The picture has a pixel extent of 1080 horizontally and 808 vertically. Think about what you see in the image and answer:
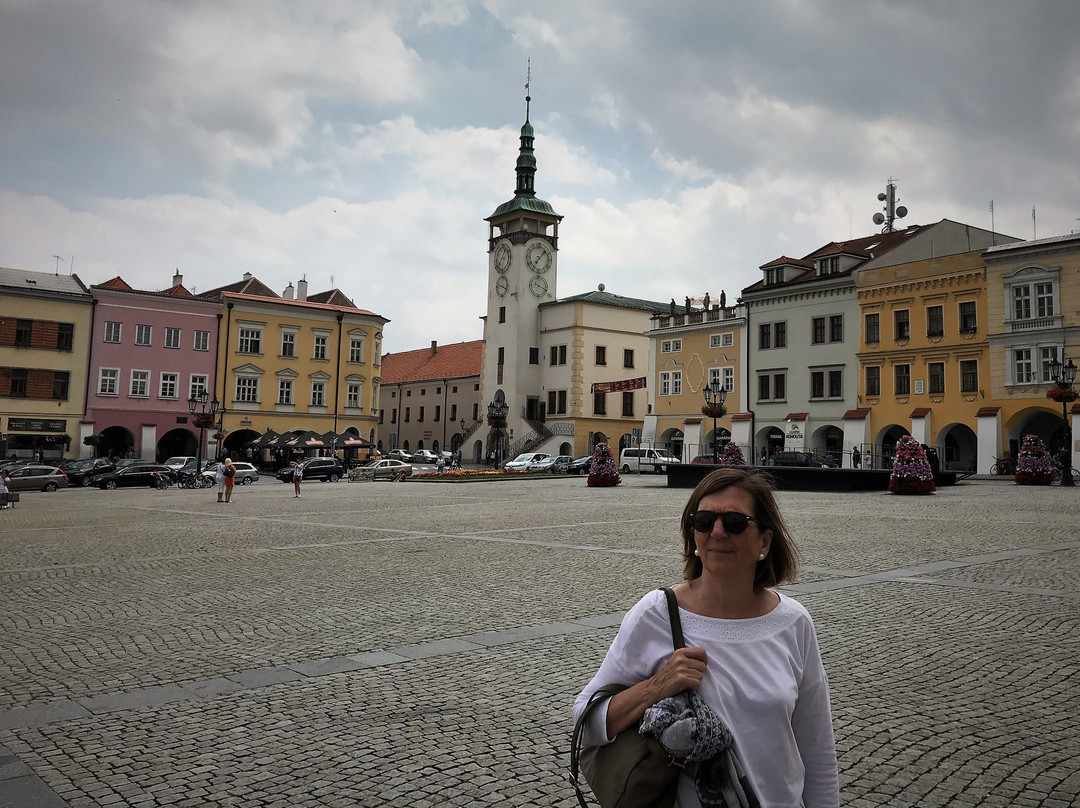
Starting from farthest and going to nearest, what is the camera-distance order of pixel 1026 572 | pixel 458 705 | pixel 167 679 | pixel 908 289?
pixel 908 289 < pixel 1026 572 < pixel 167 679 < pixel 458 705

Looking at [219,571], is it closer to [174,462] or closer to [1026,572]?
[1026,572]

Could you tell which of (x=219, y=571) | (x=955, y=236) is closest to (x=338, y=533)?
(x=219, y=571)

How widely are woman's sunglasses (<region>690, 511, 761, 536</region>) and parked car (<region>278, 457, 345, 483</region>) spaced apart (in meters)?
46.8

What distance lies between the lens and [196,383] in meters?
60.8

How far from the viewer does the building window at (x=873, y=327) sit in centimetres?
4950

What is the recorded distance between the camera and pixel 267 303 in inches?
2515

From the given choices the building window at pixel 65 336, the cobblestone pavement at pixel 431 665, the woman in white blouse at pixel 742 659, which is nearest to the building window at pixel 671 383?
the building window at pixel 65 336

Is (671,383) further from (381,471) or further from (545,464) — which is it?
(381,471)

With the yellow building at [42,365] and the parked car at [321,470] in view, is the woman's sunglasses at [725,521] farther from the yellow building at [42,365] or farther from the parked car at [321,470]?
the yellow building at [42,365]

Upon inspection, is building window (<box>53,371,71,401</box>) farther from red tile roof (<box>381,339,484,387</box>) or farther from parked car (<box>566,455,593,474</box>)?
red tile roof (<box>381,339,484,387</box>)

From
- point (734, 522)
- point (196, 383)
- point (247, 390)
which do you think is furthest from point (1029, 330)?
point (196, 383)

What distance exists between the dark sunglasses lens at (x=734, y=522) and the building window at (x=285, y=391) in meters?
64.3

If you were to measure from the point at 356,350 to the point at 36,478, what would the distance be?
3069cm

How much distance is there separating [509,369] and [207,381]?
2414cm
